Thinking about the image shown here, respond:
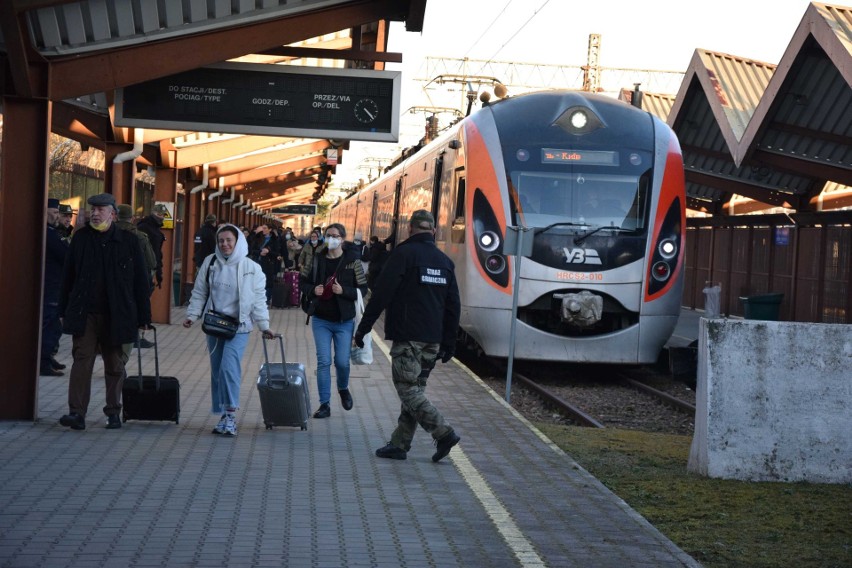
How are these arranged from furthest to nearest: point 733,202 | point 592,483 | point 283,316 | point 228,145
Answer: point 733,202
point 283,316
point 228,145
point 592,483

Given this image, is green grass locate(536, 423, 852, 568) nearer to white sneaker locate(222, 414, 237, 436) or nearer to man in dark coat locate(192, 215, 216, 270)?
white sneaker locate(222, 414, 237, 436)

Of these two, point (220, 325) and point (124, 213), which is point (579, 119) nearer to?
point (124, 213)

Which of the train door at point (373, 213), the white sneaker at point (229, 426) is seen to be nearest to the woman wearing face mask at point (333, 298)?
the white sneaker at point (229, 426)

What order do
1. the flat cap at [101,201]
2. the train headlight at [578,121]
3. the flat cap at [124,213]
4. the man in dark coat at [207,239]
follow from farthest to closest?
the man in dark coat at [207,239], the train headlight at [578,121], the flat cap at [124,213], the flat cap at [101,201]

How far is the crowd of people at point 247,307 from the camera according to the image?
851 cm

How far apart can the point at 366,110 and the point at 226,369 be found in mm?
4205

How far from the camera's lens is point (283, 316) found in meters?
24.6

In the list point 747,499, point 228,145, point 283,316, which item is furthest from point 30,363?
point 283,316

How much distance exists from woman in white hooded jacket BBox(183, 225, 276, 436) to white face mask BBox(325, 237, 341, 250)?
95 centimetres

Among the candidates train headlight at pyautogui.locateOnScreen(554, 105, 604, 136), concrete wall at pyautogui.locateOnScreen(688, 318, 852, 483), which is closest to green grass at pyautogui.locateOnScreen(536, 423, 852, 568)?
concrete wall at pyautogui.locateOnScreen(688, 318, 852, 483)

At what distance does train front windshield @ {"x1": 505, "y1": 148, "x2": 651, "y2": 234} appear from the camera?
1513cm

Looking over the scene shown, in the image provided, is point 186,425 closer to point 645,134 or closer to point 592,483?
point 592,483

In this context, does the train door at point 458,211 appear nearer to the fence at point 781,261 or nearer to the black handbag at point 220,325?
the black handbag at point 220,325

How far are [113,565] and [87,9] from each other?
6006mm
